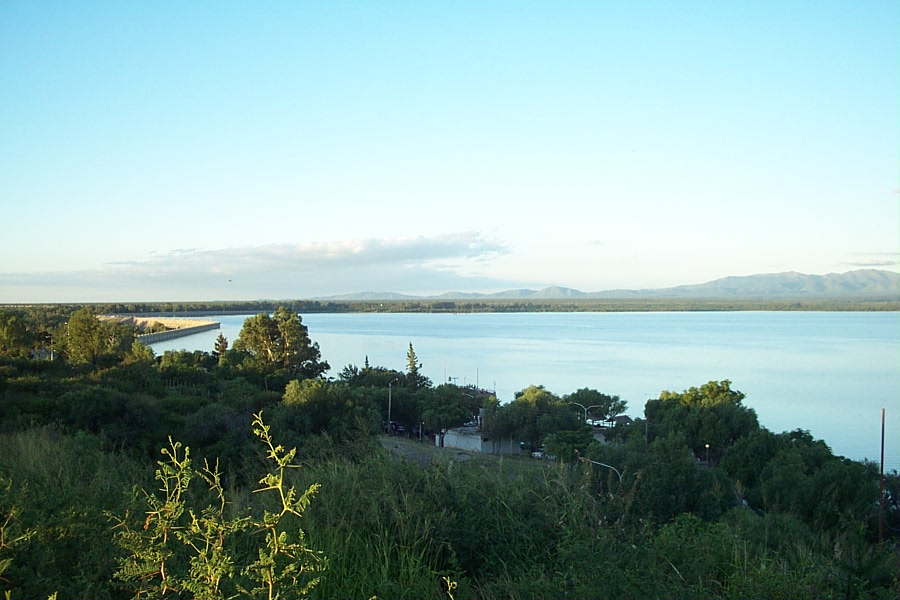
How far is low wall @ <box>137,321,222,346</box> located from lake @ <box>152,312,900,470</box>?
130 cm

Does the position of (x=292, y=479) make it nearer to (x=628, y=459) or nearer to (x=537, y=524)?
(x=537, y=524)

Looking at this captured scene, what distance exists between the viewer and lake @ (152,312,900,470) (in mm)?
36875

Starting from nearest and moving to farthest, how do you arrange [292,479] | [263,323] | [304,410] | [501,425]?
1. [292,479]
2. [304,410]
3. [501,425]
4. [263,323]

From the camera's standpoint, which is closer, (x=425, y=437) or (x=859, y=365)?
(x=425, y=437)

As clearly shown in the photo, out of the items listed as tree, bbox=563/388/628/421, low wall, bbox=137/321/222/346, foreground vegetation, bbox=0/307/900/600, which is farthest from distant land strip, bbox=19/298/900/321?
foreground vegetation, bbox=0/307/900/600

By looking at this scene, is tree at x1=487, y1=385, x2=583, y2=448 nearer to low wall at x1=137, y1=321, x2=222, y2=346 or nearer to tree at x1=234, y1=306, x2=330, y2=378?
tree at x1=234, y1=306, x2=330, y2=378

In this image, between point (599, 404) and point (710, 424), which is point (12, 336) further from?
point (710, 424)

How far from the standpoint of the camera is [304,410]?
1708cm

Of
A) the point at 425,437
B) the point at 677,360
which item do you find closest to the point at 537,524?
the point at 425,437

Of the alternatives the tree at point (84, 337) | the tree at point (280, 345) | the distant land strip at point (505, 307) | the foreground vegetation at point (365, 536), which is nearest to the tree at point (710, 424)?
the foreground vegetation at point (365, 536)

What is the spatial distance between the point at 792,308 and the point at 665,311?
1321 inches

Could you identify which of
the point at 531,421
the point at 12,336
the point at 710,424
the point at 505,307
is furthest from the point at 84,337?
the point at 505,307

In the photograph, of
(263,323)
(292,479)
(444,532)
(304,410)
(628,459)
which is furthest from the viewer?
(263,323)

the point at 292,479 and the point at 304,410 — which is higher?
the point at 292,479
